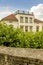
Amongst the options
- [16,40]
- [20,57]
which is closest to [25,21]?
[16,40]

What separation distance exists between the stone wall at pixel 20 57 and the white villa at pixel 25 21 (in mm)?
30811

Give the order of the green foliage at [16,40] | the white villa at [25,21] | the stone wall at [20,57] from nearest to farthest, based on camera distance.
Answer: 1. the stone wall at [20,57]
2. the green foliage at [16,40]
3. the white villa at [25,21]

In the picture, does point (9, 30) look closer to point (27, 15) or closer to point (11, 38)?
point (11, 38)

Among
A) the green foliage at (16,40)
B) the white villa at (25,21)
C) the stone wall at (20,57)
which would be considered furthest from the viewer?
the white villa at (25,21)

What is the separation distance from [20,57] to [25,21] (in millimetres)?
33680

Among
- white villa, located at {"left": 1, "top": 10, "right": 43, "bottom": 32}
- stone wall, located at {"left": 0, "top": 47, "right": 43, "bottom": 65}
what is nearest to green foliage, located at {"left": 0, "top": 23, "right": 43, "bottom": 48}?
stone wall, located at {"left": 0, "top": 47, "right": 43, "bottom": 65}

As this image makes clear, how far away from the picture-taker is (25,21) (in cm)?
3741

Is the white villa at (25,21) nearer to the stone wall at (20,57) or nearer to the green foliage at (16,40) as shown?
the green foliage at (16,40)

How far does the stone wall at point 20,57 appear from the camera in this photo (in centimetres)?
366

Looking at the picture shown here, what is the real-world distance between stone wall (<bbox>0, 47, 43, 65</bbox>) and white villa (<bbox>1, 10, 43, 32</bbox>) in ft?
101

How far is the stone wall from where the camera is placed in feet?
12.0

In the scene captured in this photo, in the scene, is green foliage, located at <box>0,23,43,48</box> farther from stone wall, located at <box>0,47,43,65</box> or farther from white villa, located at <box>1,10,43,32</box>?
white villa, located at <box>1,10,43,32</box>

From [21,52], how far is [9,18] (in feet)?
104

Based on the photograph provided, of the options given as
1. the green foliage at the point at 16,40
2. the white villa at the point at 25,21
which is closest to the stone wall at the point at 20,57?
the green foliage at the point at 16,40
